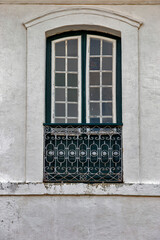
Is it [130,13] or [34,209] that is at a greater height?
[130,13]

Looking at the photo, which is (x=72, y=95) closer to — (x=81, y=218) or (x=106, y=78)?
(x=106, y=78)

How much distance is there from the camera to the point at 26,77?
9.99 metres

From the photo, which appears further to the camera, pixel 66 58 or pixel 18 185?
pixel 66 58

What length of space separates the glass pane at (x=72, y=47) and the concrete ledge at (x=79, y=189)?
2707mm

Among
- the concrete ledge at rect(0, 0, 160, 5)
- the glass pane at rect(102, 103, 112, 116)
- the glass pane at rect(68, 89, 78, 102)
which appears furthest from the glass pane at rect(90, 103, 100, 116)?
the concrete ledge at rect(0, 0, 160, 5)

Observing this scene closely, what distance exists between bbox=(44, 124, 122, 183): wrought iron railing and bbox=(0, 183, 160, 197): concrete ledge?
180 mm

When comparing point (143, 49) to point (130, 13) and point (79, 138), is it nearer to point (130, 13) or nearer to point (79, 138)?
point (130, 13)

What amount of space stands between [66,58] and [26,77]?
961 millimetres

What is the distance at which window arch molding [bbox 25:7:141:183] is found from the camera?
9.78m

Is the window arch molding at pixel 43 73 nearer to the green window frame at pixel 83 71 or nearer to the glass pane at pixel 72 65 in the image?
the green window frame at pixel 83 71

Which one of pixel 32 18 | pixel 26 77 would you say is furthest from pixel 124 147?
pixel 32 18

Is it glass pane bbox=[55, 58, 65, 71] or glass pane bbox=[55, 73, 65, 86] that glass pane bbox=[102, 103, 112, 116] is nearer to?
glass pane bbox=[55, 73, 65, 86]

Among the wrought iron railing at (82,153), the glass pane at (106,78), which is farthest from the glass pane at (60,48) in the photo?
the wrought iron railing at (82,153)

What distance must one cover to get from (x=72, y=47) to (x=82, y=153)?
2.23m
